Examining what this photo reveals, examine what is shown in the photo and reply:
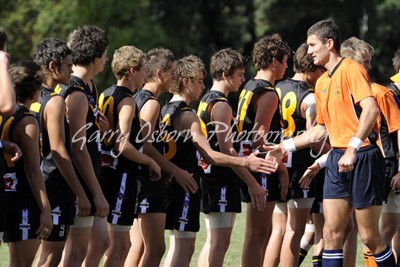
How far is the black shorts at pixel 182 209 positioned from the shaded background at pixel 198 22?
23.8m

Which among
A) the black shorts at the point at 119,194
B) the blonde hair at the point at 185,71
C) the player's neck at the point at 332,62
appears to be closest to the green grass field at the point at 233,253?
the black shorts at the point at 119,194

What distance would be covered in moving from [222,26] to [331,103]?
29851mm

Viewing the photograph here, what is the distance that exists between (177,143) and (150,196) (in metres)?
0.63

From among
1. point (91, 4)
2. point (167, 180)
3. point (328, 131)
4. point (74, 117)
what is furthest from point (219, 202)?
point (91, 4)

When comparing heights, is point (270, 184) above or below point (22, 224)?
above

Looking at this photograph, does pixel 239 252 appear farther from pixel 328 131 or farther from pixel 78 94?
pixel 78 94

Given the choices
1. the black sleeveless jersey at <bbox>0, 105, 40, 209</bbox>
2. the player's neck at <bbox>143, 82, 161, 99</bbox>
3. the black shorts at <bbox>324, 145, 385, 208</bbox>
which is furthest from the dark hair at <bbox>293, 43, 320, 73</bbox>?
the black sleeveless jersey at <bbox>0, 105, 40, 209</bbox>

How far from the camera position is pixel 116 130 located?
25.8ft

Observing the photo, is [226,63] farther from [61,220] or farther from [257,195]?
[61,220]

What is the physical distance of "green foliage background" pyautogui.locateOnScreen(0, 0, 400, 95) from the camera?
34.3 m

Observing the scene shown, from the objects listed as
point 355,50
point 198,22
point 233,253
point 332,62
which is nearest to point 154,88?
point 332,62

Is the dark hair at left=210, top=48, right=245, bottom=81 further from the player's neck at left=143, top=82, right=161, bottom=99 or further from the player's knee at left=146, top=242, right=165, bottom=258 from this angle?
the player's knee at left=146, top=242, right=165, bottom=258

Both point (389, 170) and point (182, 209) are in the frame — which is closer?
point (182, 209)

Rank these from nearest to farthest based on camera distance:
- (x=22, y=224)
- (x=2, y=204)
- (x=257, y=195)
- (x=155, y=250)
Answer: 1. (x=2, y=204)
2. (x=22, y=224)
3. (x=155, y=250)
4. (x=257, y=195)
